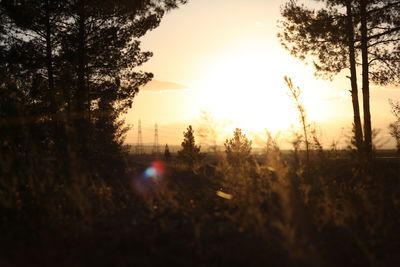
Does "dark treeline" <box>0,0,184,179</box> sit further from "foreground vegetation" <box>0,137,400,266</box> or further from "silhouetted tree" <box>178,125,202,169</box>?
"foreground vegetation" <box>0,137,400,266</box>

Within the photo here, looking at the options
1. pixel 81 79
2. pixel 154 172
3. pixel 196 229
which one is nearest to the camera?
pixel 196 229

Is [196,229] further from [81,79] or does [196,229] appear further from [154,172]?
[81,79]

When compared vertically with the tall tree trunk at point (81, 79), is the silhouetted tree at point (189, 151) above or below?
below

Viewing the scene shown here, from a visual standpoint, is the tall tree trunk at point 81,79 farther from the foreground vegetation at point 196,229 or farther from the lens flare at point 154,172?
the foreground vegetation at point 196,229

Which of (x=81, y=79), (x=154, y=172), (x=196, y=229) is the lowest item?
(x=196, y=229)

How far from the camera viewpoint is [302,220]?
653 cm

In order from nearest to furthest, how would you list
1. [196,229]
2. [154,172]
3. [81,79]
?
1. [196,229]
2. [154,172]
3. [81,79]

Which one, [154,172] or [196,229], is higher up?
[154,172]

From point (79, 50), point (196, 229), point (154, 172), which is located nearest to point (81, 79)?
point (79, 50)

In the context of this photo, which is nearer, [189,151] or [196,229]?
[196,229]

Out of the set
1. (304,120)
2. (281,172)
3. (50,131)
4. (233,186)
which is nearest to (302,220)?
(281,172)

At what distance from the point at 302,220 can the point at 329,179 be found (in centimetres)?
359

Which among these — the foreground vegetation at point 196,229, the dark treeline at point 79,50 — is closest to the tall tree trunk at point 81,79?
the dark treeline at point 79,50

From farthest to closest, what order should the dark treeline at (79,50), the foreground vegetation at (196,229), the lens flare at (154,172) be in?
the dark treeline at (79,50) → the lens flare at (154,172) → the foreground vegetation at (196,229)
